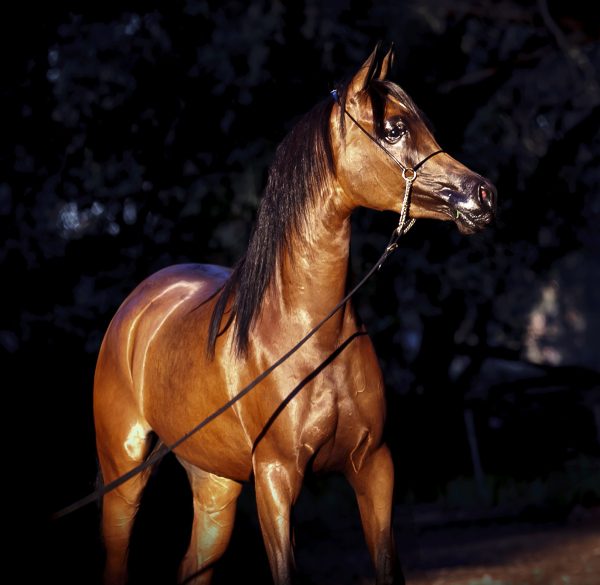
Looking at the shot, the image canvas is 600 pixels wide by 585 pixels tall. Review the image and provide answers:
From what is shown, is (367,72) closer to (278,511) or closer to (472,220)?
(472,220)

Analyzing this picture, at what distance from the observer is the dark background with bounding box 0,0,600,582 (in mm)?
8125

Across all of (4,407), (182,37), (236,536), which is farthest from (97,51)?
(236,536)

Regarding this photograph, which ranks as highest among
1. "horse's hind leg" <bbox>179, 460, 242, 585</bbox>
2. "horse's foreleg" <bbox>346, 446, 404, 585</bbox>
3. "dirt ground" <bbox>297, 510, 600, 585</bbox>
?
"horse's foreleg" <bbox>346, 446, 404, 585</bbox>

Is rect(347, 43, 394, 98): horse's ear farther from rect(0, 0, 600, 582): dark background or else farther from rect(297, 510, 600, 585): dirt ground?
rect(0, 0, 600, 582): dark background

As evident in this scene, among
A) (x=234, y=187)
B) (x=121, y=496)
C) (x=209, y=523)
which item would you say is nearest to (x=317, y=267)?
(x=209, y=523)

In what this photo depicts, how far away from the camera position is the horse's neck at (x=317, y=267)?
347cm

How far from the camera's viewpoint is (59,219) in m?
8.28

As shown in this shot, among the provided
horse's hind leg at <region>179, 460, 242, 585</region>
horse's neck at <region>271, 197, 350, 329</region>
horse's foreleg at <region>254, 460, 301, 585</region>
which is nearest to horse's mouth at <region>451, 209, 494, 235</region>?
horse's neck at <region>271, 197, 350, 329</region>

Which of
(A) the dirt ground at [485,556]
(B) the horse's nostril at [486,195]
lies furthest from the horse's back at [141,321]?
(A) the dirt ground at [485,556]

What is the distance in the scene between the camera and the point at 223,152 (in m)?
8.63

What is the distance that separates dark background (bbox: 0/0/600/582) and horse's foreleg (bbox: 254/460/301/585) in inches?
156

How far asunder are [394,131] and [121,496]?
7.80 ft

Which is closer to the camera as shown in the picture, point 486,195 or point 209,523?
point 486,195

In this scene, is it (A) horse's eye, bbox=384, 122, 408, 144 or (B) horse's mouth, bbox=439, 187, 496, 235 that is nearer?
(B) horse's mouth, bbox=439, 187, 496, 235
